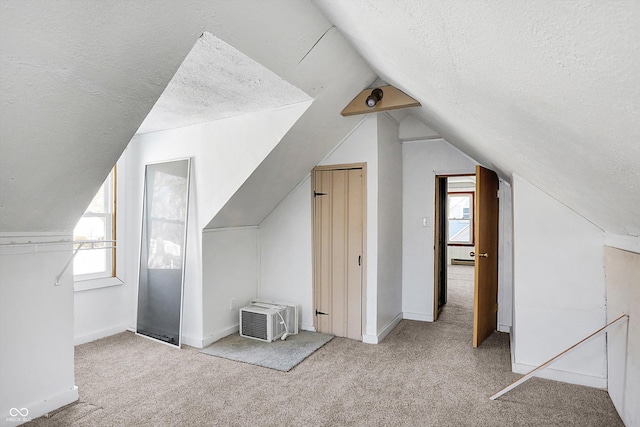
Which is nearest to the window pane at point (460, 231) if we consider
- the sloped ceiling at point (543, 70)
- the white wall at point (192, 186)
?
the white wall at point (192, 186)

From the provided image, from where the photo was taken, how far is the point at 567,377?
2.79 metres

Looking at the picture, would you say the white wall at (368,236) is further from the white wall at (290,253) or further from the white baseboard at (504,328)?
the white baseboard at (504,328)

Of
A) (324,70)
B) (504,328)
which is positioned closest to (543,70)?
(324,70)

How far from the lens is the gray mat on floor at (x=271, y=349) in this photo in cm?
318

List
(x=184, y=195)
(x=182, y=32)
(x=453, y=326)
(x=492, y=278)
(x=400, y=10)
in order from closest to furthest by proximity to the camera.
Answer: (x=400, y=10) → (x=182, y=32) → (x=184, y=195) → (x=492, y=278) → (x=453, y=326)

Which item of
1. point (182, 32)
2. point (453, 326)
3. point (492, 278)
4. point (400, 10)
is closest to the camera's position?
point (400, 10)

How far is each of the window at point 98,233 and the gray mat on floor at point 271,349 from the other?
61.0 inches

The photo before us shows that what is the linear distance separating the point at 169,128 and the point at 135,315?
7.02 ft

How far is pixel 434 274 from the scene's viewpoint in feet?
14.6

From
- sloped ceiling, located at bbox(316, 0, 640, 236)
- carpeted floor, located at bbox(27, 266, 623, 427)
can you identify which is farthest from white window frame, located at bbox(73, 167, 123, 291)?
sloped ceiling, located at bbox(316, 0, 640, 236)

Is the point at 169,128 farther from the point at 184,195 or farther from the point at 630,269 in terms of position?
the point at 630,269

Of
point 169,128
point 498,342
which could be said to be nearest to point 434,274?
point 498,342

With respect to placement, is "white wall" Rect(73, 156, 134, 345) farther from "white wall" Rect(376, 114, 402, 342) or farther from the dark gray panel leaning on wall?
"white wall" Rect(376, 114, 402, 342)

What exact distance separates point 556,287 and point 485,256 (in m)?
0.78
